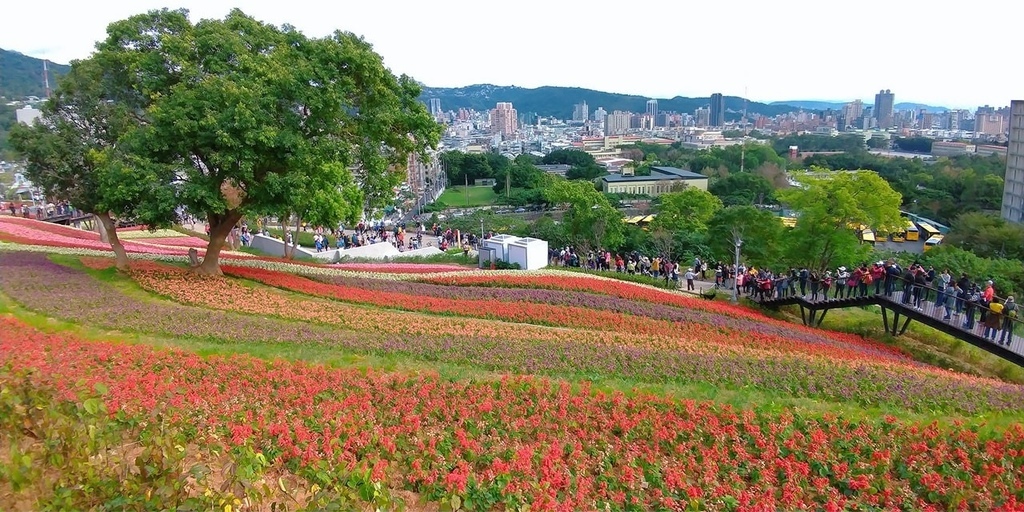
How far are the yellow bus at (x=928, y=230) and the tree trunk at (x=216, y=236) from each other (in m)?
63.7

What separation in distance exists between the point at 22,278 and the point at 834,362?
66.8 ft

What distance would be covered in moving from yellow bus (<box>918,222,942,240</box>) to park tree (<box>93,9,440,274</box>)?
199 ft

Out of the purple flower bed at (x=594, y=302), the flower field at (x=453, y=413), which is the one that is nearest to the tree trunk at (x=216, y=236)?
the flower field at (x=453, y=413)

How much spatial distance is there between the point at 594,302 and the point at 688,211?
4571 centimetres

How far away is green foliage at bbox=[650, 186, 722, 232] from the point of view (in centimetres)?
5803

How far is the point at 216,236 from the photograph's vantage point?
19219 mm

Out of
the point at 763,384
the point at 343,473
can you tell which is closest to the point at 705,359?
the point at 763,384

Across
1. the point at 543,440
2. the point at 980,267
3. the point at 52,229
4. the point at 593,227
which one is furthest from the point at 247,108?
the point at 980,267

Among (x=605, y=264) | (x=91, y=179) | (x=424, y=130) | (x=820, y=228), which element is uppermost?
(x=424, y=130)

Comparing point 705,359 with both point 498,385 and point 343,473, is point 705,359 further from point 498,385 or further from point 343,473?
point 343,473

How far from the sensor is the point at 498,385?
11055mm

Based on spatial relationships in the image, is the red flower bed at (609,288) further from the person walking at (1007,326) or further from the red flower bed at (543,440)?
the red flower bed at (543,440)

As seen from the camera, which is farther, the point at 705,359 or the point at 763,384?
the point at 705,359

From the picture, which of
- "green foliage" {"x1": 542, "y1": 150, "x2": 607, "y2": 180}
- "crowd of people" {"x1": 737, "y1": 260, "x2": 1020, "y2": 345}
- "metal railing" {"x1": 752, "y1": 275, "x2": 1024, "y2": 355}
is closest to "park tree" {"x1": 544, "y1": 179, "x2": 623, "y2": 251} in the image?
"crowd of people" {"x1": 737, "y1": 260, "x2": 1020, "y2": 345}
